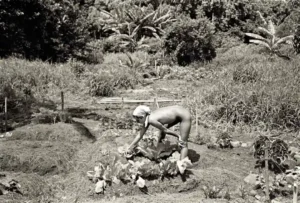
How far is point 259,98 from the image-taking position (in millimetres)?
8703

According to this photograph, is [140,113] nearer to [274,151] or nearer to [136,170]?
[136,170]

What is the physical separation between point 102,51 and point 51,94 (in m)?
6.19

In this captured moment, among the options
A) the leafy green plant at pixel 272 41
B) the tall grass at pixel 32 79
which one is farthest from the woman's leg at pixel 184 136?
the leafy green plant at pixel 272 41

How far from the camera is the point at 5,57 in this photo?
44.3 ft

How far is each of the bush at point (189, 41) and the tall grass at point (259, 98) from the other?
446 cm

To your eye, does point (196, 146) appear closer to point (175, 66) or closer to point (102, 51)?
point (175, 66)

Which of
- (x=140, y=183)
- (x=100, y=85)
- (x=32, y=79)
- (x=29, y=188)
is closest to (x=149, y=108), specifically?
(x=140, y=183)

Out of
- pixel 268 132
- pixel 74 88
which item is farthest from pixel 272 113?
pixel 74 88

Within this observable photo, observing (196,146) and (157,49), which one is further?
(157,49)

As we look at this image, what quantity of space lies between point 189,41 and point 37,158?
30.8 ft

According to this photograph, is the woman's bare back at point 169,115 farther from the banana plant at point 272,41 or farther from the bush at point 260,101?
the banana plant at point 272,41

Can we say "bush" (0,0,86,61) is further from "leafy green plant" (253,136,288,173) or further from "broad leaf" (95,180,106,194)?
"leafy green plant" (253,136,288,173)

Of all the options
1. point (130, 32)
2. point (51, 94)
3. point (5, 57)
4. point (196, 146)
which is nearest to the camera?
point (196, 146)

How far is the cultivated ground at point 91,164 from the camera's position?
5.76 meters
